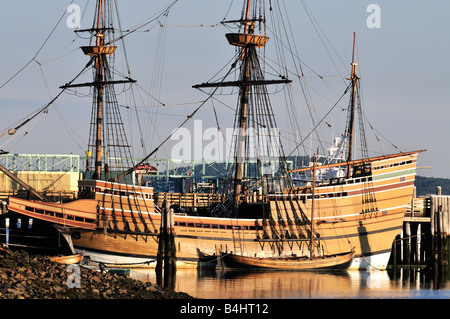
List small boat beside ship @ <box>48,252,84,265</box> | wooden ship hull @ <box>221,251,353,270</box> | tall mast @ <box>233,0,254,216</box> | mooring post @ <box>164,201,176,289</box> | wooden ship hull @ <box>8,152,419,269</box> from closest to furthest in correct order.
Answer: small boat beside ship @ <box>48,252,84,265</box> → mooring post @ <box>164,201,176,289</box> → wooden ship hull @ <box>8,152,419,269</box> → wooden ship hull @ <box>221,251,353,270</box> → tall mast @ <box>233,0,254,216</box>

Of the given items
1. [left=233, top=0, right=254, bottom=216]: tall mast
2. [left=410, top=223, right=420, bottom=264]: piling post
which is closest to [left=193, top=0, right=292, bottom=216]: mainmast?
[left=233, top=0, right=254, bottom=216]: tall mast

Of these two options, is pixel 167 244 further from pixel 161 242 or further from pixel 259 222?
pixel 259 222

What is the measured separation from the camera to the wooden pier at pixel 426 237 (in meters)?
66.2

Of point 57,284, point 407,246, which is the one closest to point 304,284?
point 407,246

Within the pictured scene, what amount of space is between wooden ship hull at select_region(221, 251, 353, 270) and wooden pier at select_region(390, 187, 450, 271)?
639 centimetres

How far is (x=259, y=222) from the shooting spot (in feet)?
202

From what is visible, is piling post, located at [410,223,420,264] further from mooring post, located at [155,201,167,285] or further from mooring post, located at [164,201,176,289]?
mooring post, located at [155,201,167,285]

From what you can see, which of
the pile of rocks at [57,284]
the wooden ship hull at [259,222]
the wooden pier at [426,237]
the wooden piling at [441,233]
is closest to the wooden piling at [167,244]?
the wooden ship hull at [259,222]

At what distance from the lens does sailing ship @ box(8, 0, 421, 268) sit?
5850 cm

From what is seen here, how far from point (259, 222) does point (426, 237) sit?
14.2 meters

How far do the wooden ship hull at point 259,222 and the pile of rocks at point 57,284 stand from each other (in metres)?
14.7

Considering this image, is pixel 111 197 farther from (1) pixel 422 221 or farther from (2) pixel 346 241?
(1) pixel 422 221
